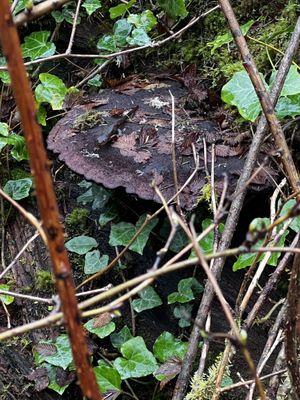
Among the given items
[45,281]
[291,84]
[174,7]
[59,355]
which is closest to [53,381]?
[59,355]

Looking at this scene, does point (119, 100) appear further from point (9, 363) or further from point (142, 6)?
point (9, 363)

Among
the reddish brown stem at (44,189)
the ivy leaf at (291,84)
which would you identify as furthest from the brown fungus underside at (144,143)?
the reddish brown stem at (44,189)

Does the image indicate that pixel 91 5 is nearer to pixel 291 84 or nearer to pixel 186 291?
pixel 291 84

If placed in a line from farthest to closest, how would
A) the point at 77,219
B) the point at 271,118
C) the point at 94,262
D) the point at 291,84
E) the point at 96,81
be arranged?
1. the point at 96,81
2. the point at 77,219
3. the point at 94,262
4. the point at 291,84
5. the point at 271,118

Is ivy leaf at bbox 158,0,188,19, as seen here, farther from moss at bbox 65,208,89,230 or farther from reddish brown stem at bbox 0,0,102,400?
reddish brown stem at bbox 0,0,102,400

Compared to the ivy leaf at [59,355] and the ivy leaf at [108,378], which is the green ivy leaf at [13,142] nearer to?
the ivy leaf at [59,355]
